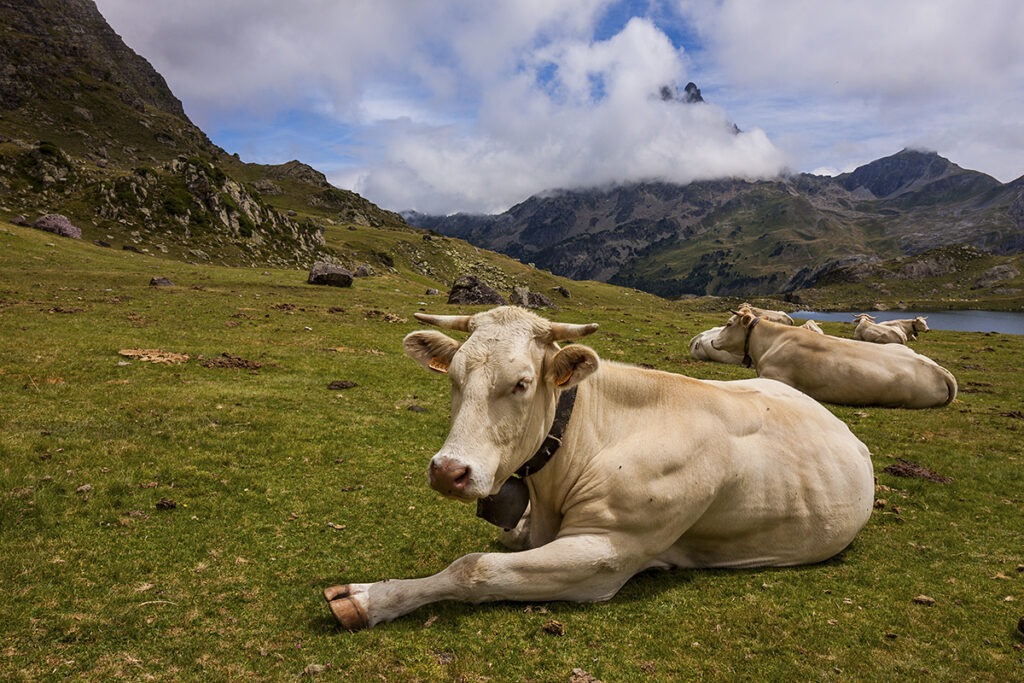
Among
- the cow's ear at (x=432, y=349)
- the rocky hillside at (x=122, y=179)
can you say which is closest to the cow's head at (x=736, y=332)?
the cow's ear at (x=432, y=349)

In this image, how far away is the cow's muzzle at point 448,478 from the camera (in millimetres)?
4539

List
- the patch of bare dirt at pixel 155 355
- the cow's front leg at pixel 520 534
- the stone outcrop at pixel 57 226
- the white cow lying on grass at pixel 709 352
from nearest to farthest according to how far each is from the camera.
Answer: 1. the cow's front leg at pixel 520 534
2. the patch of bare dirt at pixel 155 355
3. the white cow lying on grass at pixel 709 352
4. the stone outcrop at pixel 57 226

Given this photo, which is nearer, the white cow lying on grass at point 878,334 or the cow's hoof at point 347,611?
the cow's hoof at point 347,611

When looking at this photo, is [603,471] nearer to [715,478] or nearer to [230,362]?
[715,478]

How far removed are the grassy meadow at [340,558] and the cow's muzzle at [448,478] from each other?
4.96 feet

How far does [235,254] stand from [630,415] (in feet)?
210

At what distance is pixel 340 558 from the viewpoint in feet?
21.7

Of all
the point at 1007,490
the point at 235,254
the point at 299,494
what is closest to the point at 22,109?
the point at 235,254

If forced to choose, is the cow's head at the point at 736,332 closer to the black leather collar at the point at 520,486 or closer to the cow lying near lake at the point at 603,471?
the cow lying near lake at the point at 603,471

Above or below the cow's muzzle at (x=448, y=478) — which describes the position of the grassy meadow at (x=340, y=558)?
below

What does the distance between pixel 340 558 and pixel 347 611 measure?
1.61m

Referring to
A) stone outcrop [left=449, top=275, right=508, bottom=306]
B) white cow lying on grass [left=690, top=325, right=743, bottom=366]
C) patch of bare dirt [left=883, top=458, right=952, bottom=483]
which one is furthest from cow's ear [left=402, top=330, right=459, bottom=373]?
stone outcrop [left=449, top=275, right=508, bottom=306]

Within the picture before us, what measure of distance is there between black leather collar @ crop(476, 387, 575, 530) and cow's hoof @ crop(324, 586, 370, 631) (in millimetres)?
1598

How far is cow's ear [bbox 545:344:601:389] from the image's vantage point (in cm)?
536
